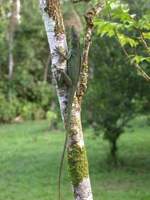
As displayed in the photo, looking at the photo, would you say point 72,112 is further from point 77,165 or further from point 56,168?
point 56,168

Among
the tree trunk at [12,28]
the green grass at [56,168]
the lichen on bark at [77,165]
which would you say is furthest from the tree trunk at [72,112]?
the tree trunk at [12,28]

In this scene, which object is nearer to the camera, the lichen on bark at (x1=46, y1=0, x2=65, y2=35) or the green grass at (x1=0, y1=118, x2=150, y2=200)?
the lichen on bark at (x1=46, y1=0, x2=65, y2=35)

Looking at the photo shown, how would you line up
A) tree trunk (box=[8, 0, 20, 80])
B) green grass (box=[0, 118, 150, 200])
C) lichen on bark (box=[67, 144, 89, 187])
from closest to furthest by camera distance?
lichen on bark (box=[67, 144, 89, 187])
green grass (box=[0, 118, 150, 200])
tree trunk (box=[8, 0, 20, 80])

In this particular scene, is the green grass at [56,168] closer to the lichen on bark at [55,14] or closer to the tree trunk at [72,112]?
the tree trunk at [72,112]

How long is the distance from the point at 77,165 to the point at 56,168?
868cm

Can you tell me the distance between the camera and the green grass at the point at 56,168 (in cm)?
958

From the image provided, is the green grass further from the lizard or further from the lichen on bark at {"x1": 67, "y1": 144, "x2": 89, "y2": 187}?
the lizard

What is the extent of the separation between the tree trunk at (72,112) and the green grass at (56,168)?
561cm

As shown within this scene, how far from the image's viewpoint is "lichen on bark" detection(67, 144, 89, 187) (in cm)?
347

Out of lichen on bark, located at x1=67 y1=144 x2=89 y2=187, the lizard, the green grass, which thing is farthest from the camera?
the green grass

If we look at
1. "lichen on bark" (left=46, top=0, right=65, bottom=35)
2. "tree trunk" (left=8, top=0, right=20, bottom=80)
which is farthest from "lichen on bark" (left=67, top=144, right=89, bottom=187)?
"tree trunk" (left=8, top=0, right=20, bottom=80)

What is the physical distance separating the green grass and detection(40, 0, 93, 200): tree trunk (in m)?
5.61

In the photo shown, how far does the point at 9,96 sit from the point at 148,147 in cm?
1106

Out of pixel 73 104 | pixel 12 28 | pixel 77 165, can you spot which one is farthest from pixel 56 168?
pixel 12 28
